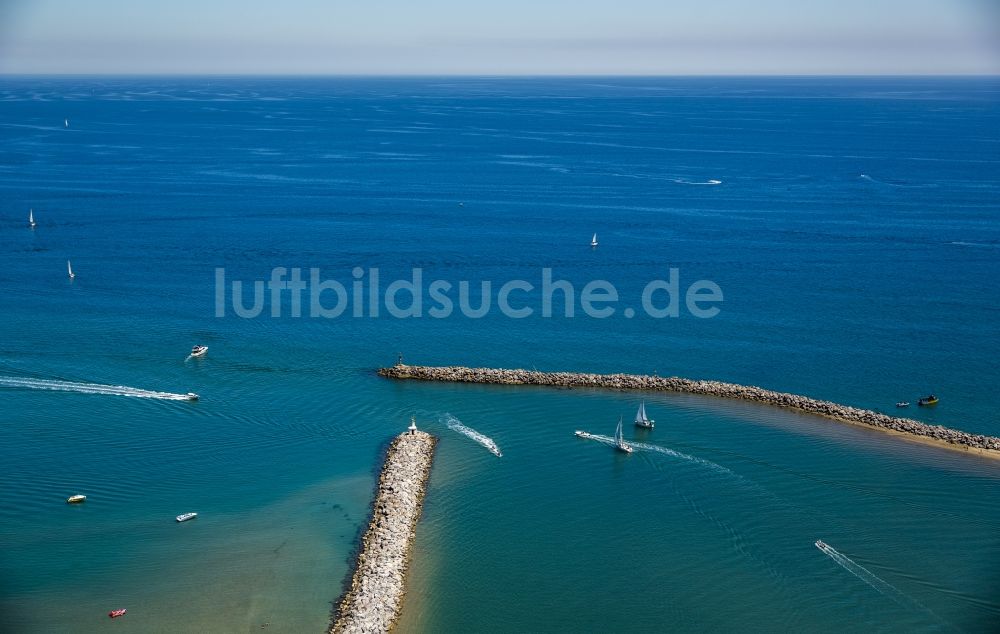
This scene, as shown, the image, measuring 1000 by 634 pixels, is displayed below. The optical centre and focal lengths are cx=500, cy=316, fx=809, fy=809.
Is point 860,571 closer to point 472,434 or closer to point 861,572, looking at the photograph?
point 861,572

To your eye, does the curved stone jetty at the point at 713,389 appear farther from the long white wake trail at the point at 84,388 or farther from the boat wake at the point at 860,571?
the boat wake at the point at 860,571

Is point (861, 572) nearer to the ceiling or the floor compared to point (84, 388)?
nearer to the floor

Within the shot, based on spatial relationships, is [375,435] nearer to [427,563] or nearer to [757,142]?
[427,563]

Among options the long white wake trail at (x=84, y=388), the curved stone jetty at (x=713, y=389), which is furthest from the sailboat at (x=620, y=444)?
the long white wake trail at (x=84, y=388)

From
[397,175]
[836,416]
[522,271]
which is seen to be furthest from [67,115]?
[836,416]

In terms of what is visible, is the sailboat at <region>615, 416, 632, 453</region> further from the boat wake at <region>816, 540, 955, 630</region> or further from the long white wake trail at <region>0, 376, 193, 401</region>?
the long white wake trail at <region>0, 376, 193, 401</region>
